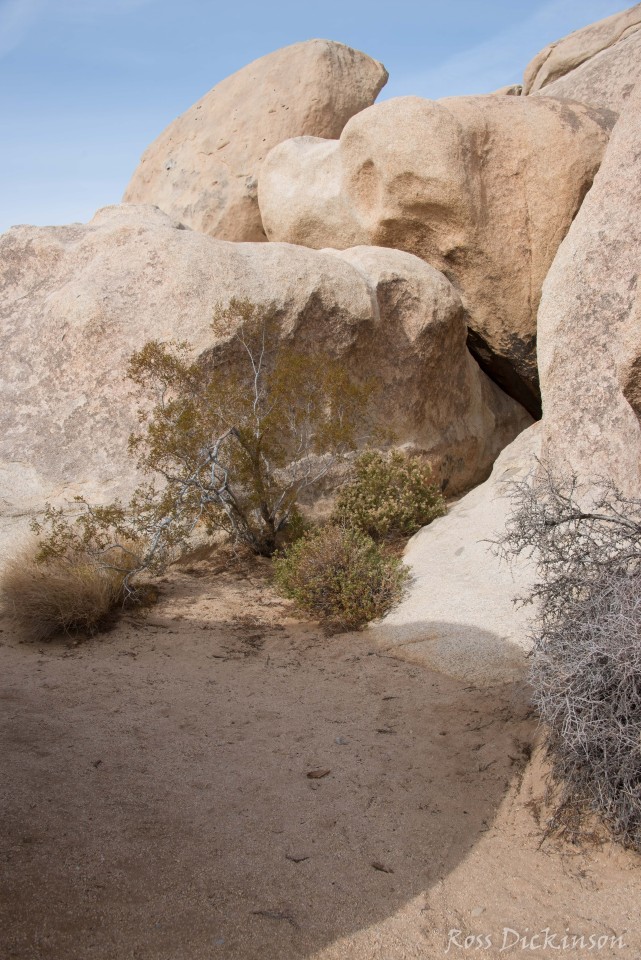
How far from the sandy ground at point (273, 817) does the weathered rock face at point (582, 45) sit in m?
11.3

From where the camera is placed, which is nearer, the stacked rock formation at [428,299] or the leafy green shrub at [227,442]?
the stacked rock formation at [428,299]

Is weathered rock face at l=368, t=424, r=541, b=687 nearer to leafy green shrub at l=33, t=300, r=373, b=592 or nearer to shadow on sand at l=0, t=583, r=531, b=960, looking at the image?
shadow on sand at l=0, t=583, r=531, b=960

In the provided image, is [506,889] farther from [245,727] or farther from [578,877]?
[245,727]

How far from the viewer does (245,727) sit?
4.44 meters

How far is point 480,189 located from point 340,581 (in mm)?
5097

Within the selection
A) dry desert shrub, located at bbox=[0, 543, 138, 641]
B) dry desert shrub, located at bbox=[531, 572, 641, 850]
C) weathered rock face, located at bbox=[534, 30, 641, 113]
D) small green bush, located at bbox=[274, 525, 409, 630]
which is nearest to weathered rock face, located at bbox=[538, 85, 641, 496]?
small green bush, located at bbox=[274, 525, 409, 630]

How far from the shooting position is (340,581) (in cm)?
613

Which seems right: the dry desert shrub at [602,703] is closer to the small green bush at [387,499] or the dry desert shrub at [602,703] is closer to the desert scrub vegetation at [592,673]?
the desert scrub vegetation at [592,673]

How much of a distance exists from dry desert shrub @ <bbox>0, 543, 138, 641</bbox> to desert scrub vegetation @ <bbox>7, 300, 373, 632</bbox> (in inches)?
0.7

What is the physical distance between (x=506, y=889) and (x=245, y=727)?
177 cm

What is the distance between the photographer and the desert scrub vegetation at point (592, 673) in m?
3.17

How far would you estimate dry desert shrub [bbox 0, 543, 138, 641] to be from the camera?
5594 millimetres

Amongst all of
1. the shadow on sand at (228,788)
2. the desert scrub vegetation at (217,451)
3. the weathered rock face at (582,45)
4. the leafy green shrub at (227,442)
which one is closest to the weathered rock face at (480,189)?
the desert scrub vegetation at (217,451)

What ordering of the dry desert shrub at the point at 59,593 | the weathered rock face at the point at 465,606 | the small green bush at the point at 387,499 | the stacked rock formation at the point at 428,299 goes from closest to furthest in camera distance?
the weathered rock face at the point at 465,606 < the dry desert shrub at the point at 59,593 < the stacked rock formation at the point at 428,299 < the small green bush at the point at 387,499
